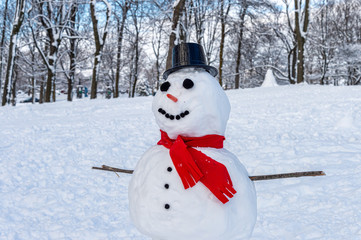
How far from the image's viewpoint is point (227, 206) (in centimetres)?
144

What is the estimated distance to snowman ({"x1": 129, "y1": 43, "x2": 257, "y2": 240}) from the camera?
1.42 metres

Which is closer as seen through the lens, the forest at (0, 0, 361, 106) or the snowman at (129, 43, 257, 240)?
the snowman at (129, 43, 257, 240)

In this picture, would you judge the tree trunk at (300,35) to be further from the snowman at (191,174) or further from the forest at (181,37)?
the snowman at (191,174)

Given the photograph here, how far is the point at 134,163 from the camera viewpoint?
5008 mm

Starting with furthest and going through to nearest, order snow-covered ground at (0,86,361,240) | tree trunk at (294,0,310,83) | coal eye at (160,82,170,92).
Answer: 1. tree trunk at (294,0,310,83)
2. snow-covered ground at (0,86,361,240)
3. coal eye at (160,82,170,92)

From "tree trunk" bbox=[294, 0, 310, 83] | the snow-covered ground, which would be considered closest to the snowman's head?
the snow-covered ground

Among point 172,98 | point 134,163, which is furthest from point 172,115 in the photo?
point 134,163

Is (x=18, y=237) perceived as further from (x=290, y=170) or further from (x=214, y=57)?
(x=214, y=57)

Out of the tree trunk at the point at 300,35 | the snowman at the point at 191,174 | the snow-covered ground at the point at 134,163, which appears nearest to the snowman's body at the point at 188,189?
the snowman at the point at 191,174

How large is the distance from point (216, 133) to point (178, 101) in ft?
1.01

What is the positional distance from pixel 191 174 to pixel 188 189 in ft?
0.27

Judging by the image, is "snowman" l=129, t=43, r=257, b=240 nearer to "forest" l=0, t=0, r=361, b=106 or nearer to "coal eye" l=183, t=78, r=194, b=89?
"coal eye" l=183, t=78, r=194, b=89

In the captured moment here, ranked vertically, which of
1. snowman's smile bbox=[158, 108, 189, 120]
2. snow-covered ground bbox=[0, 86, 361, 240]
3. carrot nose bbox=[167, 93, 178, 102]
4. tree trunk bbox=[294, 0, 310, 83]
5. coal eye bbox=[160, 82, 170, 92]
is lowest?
snow-covered ground bbox=[0, 86, 361, 240]

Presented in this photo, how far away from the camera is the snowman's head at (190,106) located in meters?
1.51
